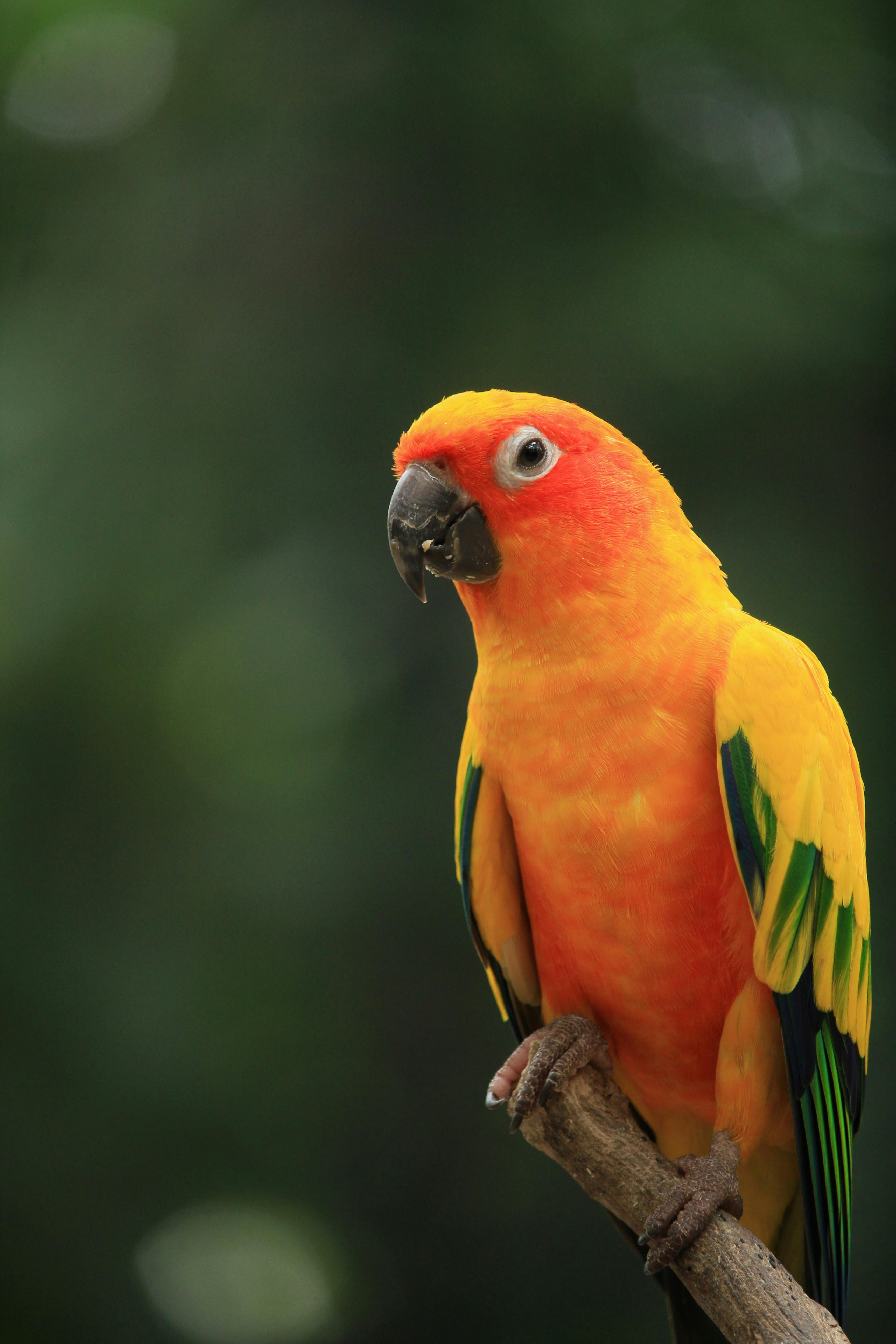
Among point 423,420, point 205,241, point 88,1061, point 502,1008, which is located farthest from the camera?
point 205,241

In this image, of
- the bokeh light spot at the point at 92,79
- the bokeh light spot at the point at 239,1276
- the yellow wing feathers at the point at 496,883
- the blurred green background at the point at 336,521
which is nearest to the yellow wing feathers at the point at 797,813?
the yellow wing feathers at the point at 496,883

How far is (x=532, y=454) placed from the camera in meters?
1.12

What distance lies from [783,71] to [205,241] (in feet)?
4.09

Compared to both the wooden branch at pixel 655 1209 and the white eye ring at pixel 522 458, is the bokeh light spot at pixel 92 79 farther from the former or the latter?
the wooden branch at pixel 655 1209

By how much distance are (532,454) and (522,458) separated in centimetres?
1

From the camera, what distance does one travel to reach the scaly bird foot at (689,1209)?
3.40 feet

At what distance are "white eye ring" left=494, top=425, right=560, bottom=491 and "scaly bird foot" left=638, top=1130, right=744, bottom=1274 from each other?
2.46 feet

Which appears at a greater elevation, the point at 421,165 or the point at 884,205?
the point at 421,165

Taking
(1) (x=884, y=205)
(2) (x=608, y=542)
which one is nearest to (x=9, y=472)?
(2) (x=608, y=542)

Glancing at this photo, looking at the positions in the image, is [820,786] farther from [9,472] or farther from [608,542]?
[9,472]

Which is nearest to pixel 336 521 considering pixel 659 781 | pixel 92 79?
pixel 92 79

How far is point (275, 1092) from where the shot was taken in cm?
207

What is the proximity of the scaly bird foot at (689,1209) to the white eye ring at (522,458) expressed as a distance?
29.6 inches

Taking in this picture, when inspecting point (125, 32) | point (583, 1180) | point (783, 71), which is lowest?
point (583, 1180)
